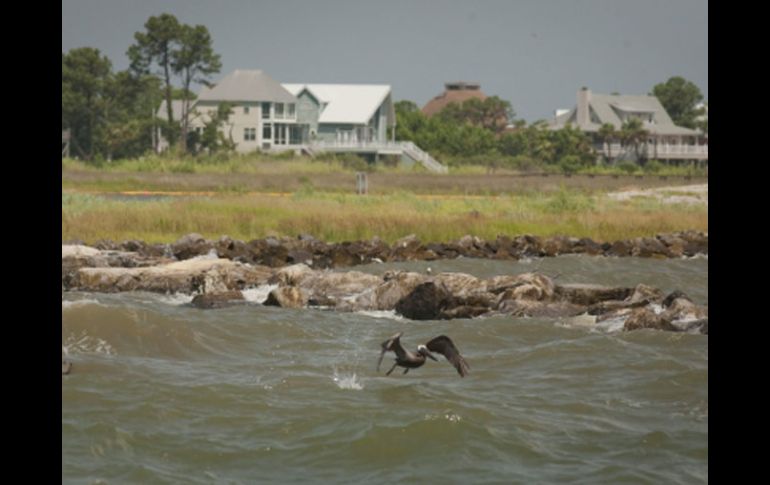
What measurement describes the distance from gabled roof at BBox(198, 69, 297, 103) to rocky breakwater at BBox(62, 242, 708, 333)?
7056 cm

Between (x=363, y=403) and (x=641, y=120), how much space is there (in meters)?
90.8

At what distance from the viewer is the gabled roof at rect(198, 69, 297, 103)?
93750 mm

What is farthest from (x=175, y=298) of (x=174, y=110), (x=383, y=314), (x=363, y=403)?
(x=174, y=110)

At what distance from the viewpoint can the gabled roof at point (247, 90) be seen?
9375 cm

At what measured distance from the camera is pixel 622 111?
10531cm

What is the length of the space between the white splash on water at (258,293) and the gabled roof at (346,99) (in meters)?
72.1

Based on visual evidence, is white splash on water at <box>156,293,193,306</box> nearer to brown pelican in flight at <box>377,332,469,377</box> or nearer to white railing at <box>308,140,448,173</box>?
brown pelican in flight at <box>377,332,469,377</box>

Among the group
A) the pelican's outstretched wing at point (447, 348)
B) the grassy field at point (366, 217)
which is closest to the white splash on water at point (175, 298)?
the grassy field at point (366, 217)

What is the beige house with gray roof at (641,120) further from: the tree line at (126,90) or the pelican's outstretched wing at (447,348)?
the pelican's outstretched wing at (447,348)

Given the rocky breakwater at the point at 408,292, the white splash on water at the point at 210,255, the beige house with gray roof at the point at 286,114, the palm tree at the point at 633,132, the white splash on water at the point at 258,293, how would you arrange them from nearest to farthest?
the rocky breakwater at the point at 408,292
the white splash on water at the point at 258,293
the white splash on water at the point at 210,255
the beige house with gray roof at the point at 286,114
the palm tree at the point at 633,132
